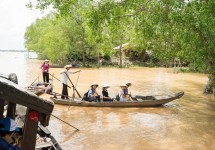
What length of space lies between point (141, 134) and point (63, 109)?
4.91 meters

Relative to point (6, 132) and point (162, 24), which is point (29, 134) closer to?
point (6, 132)

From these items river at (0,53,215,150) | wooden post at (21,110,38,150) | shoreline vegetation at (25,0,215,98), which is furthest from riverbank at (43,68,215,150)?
wooden post at (21,110,38,150)

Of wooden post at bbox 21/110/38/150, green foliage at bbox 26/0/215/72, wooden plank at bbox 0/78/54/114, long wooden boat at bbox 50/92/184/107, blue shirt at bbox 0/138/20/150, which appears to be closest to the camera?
wooden plank at bbox 0/78/54/114

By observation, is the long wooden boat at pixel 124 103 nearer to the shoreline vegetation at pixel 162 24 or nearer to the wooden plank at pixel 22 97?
the shoreline vegetation at pixel 162 24

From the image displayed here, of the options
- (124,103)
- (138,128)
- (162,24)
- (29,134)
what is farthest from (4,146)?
(124,103)

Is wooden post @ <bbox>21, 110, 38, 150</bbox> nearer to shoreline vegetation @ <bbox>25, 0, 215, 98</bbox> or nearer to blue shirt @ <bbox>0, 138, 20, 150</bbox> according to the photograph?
blue shirt @ <bbox>0, 138, 20, 150</bbox>

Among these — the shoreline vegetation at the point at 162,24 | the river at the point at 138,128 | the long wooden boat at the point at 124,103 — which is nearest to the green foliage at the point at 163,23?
the shoreline vegetation at the point at 162,24

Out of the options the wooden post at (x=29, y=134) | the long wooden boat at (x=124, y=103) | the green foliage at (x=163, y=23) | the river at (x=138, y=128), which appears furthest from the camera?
the long wooden boat at (x=124, y=103)

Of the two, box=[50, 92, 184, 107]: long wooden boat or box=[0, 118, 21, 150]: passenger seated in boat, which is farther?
box=[50, 92, 184, 107]: long wooden boat

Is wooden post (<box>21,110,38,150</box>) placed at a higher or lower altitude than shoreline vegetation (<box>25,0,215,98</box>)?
lower

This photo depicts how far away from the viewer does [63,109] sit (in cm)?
1427

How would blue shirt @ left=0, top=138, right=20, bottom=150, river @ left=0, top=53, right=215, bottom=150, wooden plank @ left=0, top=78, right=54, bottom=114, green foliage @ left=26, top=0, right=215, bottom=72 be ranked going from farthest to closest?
green foliage @ left=26, top=0, right=215, bottom=72, river @ left=0, top=53, right=215, bottom=150, blue shirt @ left=0, top=138, right=20, bottom=150, wooden plank @ left=0, top=78, right=54, bottom=114

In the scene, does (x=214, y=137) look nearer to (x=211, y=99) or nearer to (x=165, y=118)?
(x=165, y=118)

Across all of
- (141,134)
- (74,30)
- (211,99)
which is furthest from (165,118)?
(74,30)
